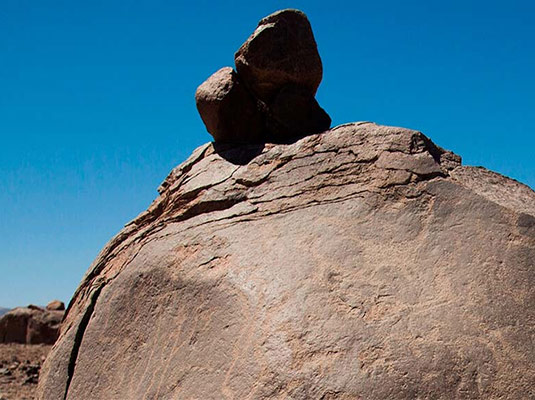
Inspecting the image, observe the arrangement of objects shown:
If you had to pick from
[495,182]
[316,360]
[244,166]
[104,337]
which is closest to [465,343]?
[316,360]

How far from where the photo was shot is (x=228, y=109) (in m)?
4.79

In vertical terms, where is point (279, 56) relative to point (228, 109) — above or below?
above

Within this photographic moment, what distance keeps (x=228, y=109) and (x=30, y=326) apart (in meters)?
11.9

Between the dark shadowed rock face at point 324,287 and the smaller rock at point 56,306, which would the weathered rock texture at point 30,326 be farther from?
the dark shadowed rock face at point 324,287

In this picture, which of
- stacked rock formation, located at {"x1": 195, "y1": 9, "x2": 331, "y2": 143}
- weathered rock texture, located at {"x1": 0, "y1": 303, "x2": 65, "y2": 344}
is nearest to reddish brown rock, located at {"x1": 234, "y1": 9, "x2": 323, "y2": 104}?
stacked rock formation, located at {"x1": 195, "y1": 9, "x2": 331, "y2": 143}

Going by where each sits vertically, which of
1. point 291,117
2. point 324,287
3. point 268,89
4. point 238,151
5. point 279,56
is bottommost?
point 324,287

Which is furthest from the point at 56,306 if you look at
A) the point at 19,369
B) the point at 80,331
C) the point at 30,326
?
the point at 80,331

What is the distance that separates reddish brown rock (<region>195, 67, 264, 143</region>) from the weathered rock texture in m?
11.3

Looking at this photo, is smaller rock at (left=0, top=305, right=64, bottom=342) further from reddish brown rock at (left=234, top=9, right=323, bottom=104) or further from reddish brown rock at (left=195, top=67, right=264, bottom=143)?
reddish brown rock at (left=234, top=9, right=323, bottom=104)

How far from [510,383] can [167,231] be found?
2.30m

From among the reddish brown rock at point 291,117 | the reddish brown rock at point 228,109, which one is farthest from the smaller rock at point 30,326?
the reddish brown rock at point 291,117

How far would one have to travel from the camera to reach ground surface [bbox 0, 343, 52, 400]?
924cm

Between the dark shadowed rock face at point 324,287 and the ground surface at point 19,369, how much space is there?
17.3 feet

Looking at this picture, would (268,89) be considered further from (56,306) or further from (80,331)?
(56,306)
